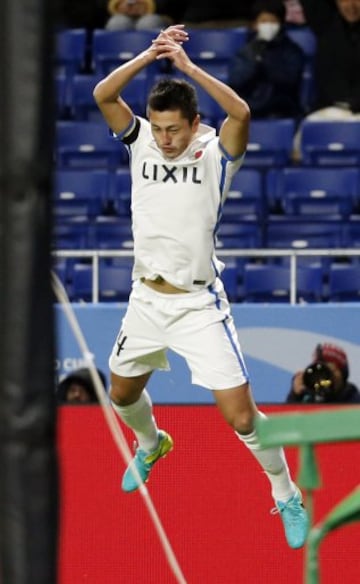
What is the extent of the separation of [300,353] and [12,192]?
752 centimetres

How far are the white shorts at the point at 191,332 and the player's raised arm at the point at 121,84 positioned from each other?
78 centimetres

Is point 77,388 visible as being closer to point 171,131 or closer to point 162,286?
point 162,286

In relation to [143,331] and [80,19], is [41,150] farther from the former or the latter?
[80,19]

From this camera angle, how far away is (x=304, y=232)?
13.3 m

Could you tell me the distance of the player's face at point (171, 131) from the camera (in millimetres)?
7379

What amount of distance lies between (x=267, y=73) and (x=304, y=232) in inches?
62.4

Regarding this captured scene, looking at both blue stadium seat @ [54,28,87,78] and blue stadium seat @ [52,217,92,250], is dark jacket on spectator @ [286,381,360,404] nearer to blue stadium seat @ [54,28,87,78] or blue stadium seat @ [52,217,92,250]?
blue stadium seat @ [52,217,92,250]

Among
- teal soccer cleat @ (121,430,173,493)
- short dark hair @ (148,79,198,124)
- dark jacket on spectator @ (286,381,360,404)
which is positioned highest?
short dark hair @ (148,79,198,124)

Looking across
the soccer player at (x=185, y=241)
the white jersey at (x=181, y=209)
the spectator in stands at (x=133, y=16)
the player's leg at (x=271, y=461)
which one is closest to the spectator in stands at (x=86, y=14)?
the spectator in stands at (x=133, y=16)

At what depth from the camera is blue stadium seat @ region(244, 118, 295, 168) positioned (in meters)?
13.8

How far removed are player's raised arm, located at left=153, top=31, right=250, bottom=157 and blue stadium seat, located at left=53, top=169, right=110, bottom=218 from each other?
20.0 ft

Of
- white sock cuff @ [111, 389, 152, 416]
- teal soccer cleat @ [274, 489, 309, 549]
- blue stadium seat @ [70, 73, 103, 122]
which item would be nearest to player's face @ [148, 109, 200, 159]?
white sock cuff @ [111, 389, 152, 416]

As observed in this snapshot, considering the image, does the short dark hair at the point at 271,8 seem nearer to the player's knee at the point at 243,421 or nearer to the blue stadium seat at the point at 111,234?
the blue stadium seat at the point at 111,234

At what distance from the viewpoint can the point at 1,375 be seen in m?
4.06
